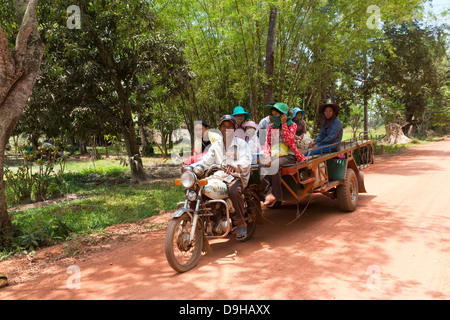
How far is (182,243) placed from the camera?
166 inches

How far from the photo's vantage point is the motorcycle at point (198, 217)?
13.6 ft

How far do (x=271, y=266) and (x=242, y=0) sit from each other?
8.35 m

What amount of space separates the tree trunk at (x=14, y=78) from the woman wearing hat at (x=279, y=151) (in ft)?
13.5

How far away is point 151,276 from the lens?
13.4 ft

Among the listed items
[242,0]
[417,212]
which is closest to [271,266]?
[417,212]

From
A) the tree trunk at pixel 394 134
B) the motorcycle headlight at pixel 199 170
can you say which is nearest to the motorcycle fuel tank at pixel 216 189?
the motorcycle headlight at pixel 199 170

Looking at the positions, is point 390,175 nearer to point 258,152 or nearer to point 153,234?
point 258,152

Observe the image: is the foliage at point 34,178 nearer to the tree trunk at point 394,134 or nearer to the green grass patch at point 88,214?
the green grass patch at point 88,214

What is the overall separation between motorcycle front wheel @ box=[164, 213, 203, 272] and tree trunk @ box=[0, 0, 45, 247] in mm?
3248

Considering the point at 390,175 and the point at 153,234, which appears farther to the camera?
the point at 390,175

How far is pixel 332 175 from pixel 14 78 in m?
5.71

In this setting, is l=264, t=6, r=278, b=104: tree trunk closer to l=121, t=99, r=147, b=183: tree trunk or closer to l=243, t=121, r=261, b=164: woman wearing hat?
l=243, t=121, r=261, b=164: woman wearing hat

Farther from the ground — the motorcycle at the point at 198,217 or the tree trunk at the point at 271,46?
the tree trunk at the point at 271,46

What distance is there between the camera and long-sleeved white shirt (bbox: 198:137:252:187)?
15.7 feet
